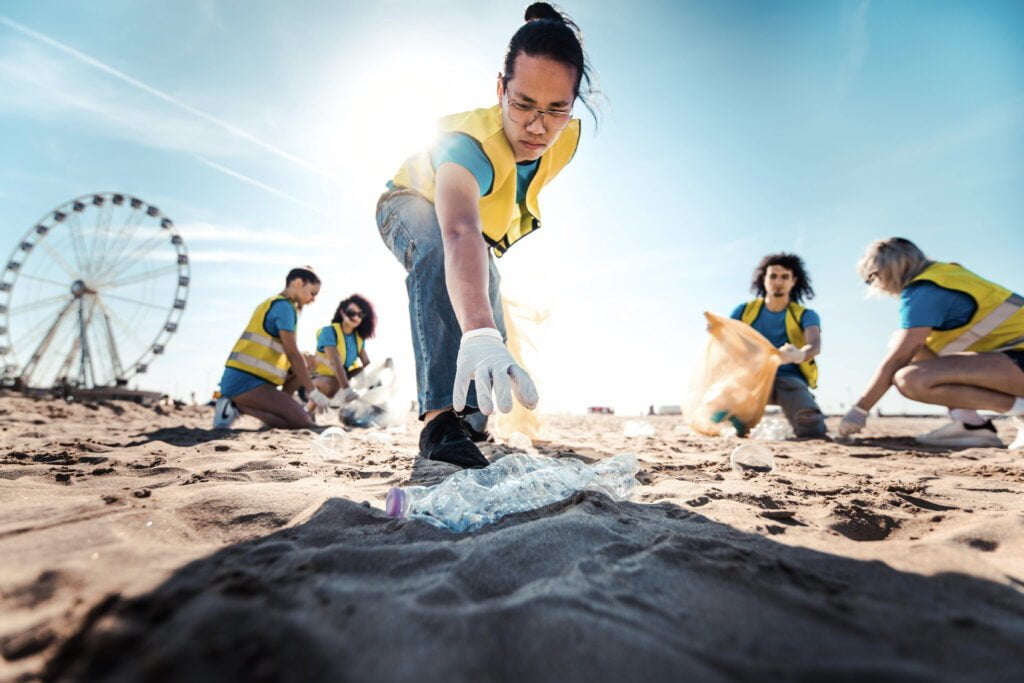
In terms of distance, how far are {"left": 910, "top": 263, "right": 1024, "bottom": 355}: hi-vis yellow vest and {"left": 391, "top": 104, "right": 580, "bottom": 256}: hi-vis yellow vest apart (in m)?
2.88

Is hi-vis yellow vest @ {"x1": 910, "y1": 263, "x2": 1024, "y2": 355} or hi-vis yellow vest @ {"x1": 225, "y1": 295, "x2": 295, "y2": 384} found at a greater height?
hi-vis yellow vest @ {"x1": 910, "y1": 263, "x2": 1024, "y2": 355}

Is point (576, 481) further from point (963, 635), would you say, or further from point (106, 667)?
point (106, 667)

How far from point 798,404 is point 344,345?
4849mm

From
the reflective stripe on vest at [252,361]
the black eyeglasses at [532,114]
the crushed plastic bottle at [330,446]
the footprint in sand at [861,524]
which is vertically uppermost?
the black eyeglasses at [532,114]

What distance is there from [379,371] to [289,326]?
1.69 metres

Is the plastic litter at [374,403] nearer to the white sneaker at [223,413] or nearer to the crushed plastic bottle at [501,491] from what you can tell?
the white sneaker at [223,413]

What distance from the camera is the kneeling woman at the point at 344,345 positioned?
5.74 meters

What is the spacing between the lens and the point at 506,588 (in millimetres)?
774

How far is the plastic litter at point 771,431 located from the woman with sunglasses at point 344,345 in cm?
404

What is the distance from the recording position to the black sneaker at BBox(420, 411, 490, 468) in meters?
1.91

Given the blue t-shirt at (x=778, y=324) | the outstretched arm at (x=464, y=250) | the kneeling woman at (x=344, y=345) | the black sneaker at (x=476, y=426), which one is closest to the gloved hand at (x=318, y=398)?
the kneeling woman at (x=344, y=345)

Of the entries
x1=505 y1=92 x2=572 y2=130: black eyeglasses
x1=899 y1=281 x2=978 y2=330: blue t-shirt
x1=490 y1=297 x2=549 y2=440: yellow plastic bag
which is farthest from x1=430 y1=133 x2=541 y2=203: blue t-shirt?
x1=899 y1=281 x2=978 y2=330: blue t-shirt

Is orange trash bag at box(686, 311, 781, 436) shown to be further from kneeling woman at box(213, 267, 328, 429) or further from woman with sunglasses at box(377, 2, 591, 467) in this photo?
kneeling woman at box(213, 267, 328, 429)

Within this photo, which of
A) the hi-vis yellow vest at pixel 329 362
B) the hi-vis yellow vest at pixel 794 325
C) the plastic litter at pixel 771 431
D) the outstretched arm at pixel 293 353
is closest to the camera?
the plastic litter at pixel 771 431
